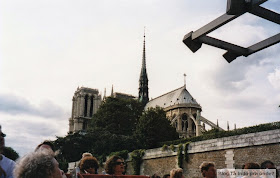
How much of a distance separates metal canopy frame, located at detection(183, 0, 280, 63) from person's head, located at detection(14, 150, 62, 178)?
145cm

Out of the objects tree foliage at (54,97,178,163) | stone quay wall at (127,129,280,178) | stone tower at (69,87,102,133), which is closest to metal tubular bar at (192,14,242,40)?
stone quay wall at (127,129,280,178)

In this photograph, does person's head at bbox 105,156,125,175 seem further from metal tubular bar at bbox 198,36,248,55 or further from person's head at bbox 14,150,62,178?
person's head at bbox 14,150,62,178

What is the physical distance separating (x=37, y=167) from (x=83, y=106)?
7259 centimetres

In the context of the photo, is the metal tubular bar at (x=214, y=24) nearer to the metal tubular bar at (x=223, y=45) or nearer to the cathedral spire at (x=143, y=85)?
the metal tubular bar at (x=223, y=45)

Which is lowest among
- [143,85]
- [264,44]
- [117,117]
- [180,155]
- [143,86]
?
[180,155]

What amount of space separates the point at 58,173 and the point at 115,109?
38895 mm

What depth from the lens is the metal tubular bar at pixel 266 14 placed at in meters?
2.19

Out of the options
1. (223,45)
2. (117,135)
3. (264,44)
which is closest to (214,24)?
(223,45)

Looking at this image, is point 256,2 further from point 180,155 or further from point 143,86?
point 143,86

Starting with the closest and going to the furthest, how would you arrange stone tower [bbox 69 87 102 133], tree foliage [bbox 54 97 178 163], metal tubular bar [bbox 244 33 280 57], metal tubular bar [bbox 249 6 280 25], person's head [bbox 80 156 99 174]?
metal tubular bar [bbox 249 6 280 25] → metal tubular bar [bbox 244 33 280 57] → person's head [bbox 80 156 99 174] → tree foliage [bbox 54 97 178 163] → stone tower [bbox 69 87 102 133]

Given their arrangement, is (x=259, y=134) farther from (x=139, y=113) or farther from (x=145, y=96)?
(x=145, y=96)

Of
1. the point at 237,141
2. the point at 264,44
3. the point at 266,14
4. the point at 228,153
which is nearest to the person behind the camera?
the point at 266,14

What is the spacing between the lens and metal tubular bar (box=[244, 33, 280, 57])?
2.51 metres

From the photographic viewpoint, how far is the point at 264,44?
2.64m
